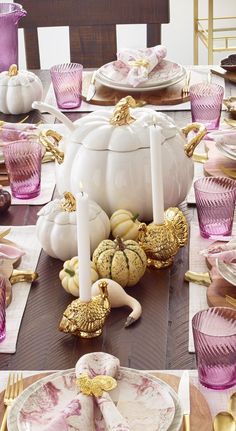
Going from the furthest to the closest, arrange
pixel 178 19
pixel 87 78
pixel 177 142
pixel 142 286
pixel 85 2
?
pixel 178 19 < pixel 85 2 < pixel 87 78 < pixel 177 142 < pixel 142 286

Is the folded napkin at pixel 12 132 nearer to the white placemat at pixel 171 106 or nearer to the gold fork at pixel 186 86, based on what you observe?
the white placemat at pixel 171 106

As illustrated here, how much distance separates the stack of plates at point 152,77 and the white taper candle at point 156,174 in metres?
0.80

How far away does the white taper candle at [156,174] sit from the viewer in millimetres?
1591

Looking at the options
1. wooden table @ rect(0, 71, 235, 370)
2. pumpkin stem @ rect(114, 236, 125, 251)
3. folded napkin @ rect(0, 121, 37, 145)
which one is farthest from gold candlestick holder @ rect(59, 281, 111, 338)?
folded napkin @ rect(0, 121, 37, 145)

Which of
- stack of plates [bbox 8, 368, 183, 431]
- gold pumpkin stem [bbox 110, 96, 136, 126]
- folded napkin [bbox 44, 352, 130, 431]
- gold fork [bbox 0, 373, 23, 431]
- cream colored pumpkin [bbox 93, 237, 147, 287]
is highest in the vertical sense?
gold pumpkin stem [bbox 110, 96, 136, 126]

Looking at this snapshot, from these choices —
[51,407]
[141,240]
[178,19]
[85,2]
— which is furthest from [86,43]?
[178,19]

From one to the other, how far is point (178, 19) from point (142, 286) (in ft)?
14.3

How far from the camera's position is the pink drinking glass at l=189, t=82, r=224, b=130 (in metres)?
2.18

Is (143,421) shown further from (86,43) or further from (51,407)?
(86,43)

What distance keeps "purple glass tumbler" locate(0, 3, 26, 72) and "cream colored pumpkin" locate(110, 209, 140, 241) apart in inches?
36.7

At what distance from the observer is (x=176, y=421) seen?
121 cm

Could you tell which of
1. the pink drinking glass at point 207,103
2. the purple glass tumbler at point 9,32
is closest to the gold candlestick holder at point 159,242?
the pink drinking glass at point 207,103

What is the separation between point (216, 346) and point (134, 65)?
1225 millimetres

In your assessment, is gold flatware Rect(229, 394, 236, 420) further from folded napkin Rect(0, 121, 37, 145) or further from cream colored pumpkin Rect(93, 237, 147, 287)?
folded napkin Rect(0, 121, 37, 145)
